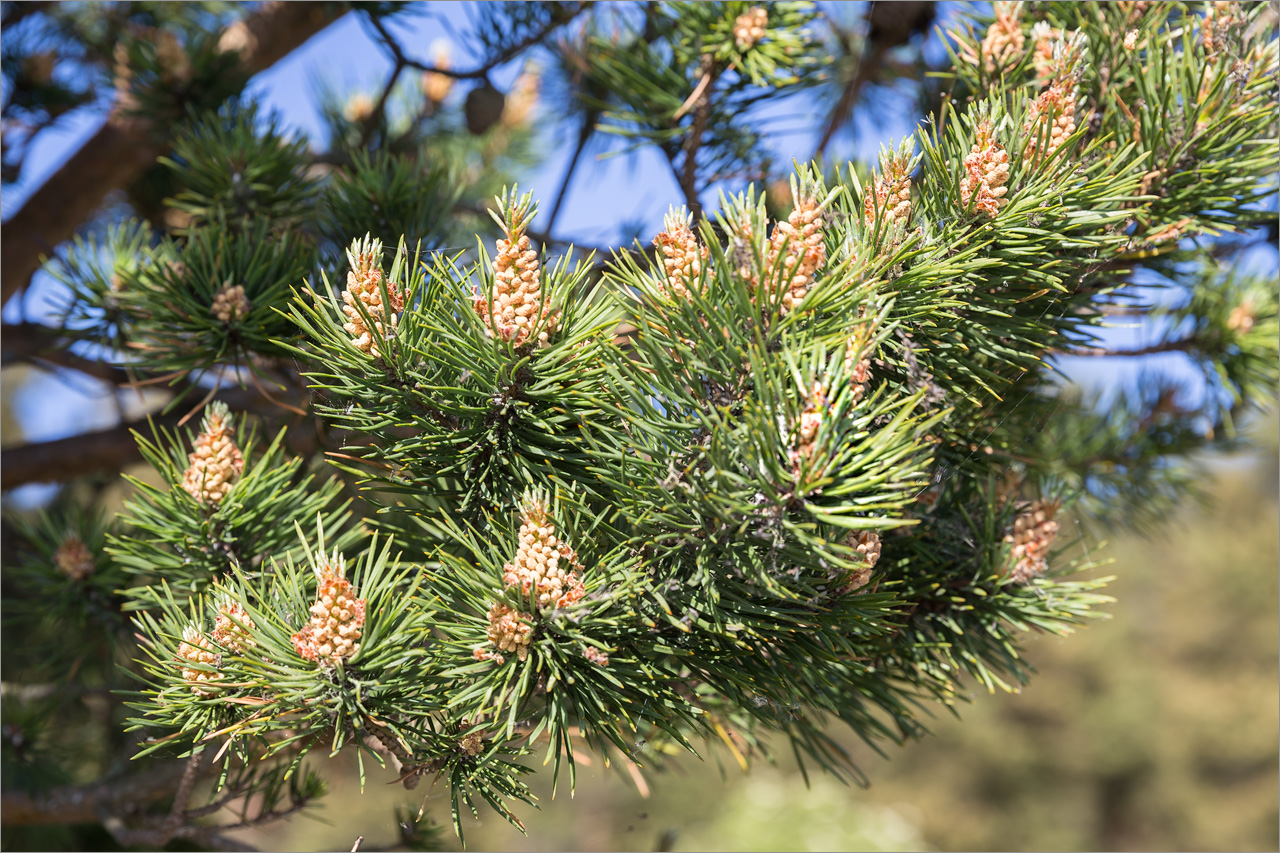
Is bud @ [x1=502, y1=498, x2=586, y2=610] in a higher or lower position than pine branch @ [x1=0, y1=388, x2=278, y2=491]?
lower

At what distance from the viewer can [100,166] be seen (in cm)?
98

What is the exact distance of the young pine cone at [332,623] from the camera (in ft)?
1.17

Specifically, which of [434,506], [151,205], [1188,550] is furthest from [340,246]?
[1188,550]

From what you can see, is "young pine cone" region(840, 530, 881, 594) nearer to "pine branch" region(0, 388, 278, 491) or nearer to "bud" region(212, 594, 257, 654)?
"bud" region(212, 594, 257, 654)

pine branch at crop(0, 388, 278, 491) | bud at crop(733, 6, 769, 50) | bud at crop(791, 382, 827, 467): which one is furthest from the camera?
pine branch at crop(0, 388, 278, 491)

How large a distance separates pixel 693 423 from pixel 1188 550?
304 inches

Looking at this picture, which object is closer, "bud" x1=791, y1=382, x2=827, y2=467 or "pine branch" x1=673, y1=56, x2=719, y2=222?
"bud" x1=791, y1=382, x2=827, y2=467

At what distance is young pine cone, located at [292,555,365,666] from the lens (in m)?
0.36

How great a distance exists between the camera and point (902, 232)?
Answer: 39 cm

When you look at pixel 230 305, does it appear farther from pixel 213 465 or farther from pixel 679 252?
pixel 679 252

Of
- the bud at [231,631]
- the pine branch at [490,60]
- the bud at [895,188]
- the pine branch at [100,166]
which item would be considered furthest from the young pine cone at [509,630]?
the pine branch at [100,166]

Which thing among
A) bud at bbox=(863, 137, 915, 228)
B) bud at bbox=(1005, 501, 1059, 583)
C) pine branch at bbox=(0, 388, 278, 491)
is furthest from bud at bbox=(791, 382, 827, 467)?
pine branch at bbox=(0, 388, 278, 491)

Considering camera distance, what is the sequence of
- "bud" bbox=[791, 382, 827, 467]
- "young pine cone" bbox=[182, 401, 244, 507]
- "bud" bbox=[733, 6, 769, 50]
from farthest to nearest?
"bud" bbox=[733, 6, 769, 50] → "young pine cone" bbox=[182, 401, 244, 507] → "bud" bbox=[791, 382, 827, 467]

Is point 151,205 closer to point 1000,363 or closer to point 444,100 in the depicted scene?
point 444,100
